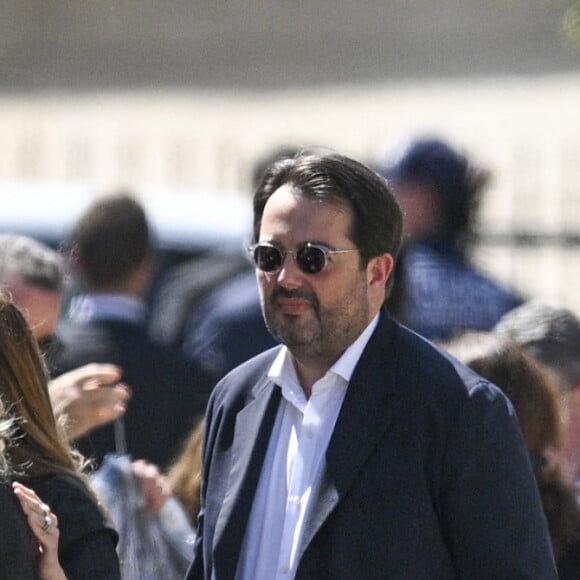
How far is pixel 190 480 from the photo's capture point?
13.9 feet

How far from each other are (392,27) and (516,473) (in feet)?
50.6

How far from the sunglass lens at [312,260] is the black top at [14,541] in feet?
2.54

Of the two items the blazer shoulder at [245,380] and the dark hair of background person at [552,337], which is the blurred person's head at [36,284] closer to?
the blazer shoulder at [245,380]

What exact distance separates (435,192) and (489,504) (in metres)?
2.42

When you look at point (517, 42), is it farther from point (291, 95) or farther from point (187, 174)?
point (187, 174)

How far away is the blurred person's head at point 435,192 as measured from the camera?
18.2 feet

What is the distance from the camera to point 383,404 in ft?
11.2

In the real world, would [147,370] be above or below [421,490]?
below

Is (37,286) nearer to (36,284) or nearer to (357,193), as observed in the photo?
(36,284)

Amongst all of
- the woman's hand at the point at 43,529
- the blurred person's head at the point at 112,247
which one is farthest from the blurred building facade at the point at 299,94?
the woman's hand at the point at 43,529

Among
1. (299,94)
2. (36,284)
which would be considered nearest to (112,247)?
(36,284)

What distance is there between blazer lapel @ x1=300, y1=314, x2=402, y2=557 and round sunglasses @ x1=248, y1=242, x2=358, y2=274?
0.64ft

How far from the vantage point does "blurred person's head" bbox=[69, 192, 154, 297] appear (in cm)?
544

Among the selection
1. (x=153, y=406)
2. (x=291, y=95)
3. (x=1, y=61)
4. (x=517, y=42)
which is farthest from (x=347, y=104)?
(x=153, y=406)
